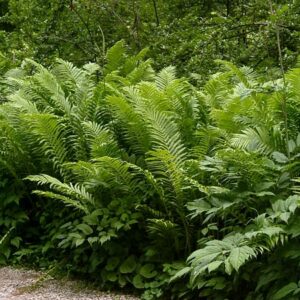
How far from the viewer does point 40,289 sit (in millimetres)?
4176

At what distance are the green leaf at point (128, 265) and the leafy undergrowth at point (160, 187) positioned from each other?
0.01 metres

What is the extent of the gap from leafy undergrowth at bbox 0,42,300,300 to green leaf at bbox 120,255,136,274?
0.01 meters

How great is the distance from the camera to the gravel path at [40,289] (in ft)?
13.2

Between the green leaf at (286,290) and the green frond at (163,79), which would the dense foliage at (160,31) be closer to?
the green frond at (163,79)

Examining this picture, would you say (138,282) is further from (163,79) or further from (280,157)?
(163,79)

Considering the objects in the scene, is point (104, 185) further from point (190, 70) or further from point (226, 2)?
point (226, 2)

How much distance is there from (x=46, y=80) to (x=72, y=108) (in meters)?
0.53

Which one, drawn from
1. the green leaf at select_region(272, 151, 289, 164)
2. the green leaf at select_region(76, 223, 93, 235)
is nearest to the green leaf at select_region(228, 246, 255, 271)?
the green leaf at select_region(272, 151, 289, 164)

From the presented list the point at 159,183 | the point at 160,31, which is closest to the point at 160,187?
the point at 159,183

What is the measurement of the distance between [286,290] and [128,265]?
146cm

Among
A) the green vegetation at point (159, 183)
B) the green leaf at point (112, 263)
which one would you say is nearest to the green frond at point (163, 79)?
the green vegetation at point (159, 183)

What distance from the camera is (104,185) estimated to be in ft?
14.0

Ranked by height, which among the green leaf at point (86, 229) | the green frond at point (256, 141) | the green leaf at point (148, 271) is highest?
the green frond at point (256, 141)

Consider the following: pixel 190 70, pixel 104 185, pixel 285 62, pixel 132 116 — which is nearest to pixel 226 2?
pixel 190 70
